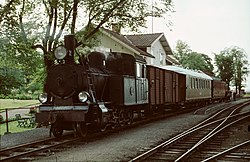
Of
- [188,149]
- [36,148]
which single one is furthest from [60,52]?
[188,149]

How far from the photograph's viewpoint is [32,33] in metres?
16.3

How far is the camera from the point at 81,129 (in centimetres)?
1121

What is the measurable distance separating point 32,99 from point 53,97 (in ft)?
38.0

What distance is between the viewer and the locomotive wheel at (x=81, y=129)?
10.9 m

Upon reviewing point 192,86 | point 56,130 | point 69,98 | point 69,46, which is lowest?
point 56,130

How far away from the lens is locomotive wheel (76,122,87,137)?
10.9 meters

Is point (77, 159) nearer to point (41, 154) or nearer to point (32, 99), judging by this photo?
point (41, 154)

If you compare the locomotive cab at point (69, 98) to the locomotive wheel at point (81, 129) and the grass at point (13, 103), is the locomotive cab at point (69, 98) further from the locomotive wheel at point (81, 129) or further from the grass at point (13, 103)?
the grass at point (13, 103)

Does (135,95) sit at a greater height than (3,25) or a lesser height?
lesser

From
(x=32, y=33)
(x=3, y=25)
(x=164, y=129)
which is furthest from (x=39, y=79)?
(x=164, y=129)

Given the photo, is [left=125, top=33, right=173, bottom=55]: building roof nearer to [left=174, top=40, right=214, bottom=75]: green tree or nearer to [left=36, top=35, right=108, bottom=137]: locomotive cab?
[left=174, top=40, right=214, bottom=75]: green tree

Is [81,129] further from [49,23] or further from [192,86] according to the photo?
[192,86]

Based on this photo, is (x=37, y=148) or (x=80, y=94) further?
(x=80, y=94)

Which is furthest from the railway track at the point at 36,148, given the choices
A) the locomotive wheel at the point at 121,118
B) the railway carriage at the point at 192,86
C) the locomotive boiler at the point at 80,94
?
the railway carriage at the point at 192,86
